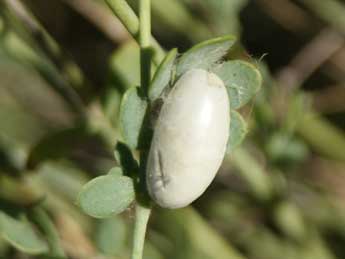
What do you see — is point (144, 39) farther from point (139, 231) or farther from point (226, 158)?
point (226, 158)

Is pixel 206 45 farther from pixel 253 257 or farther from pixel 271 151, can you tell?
pixel 253 257

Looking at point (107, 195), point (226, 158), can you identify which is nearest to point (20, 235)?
point (107, 195)

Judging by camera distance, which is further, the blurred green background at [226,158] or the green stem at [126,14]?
the blurred green background at [226,158]

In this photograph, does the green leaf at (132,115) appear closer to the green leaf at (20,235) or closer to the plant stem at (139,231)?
the plant stem at (139,231)

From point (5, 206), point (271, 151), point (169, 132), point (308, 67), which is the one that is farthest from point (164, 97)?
point (308, 67)

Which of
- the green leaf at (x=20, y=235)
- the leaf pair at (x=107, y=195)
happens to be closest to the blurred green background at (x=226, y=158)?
the green leaf at (x=20, y=235)

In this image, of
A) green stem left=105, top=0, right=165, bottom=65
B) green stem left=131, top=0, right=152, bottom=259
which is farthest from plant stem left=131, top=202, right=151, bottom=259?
green stem left=105, top=0, right=165, bottom=65
